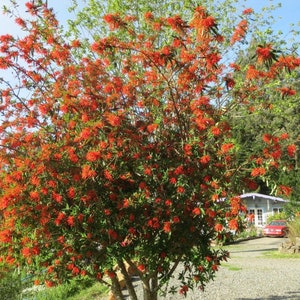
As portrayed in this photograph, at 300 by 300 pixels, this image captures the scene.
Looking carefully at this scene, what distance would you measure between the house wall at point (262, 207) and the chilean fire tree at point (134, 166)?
29.0 meters

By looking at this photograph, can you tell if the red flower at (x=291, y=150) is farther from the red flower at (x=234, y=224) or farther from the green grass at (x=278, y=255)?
the green grass at (x=278, y=255)

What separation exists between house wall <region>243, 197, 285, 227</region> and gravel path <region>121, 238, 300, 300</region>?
57.1 ft

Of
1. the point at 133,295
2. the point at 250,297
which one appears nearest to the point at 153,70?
the point at 133,295

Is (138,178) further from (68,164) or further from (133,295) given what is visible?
(133,295)

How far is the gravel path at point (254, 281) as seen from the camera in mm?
9461

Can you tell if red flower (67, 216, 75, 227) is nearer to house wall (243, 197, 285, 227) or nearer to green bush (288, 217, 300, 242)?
green bush (288, 217, 300, 242)

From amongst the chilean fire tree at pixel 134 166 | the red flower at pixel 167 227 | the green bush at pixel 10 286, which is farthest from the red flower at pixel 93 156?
the green bush at pixel 10 286

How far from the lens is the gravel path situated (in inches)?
372

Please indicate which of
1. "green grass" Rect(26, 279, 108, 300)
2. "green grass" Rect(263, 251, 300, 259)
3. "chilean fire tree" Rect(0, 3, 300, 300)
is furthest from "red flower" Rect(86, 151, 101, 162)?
"green grass" Rect(263, 251, 300, 259)

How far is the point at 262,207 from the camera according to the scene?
33.5m

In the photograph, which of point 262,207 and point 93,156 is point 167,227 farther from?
point 262,207

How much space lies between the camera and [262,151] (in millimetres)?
4430

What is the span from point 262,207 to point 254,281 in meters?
23.1

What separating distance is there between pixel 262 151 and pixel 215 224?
919 mm
